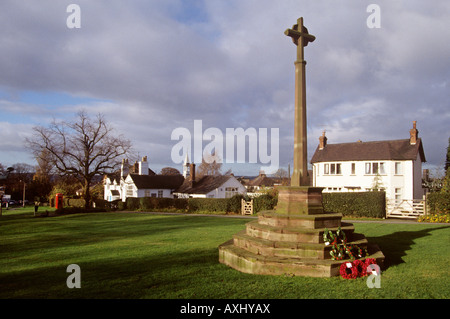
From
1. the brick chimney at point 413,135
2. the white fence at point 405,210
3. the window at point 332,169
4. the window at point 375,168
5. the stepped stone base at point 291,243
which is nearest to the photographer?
the stepped stone base at point 291,243

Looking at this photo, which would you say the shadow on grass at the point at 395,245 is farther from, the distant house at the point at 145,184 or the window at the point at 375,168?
the distant house at the point at 145,184

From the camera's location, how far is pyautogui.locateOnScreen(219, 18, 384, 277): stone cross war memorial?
7508 mm

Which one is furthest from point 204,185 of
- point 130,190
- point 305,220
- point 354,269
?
point 354,269

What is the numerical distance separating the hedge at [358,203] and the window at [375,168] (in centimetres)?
1135

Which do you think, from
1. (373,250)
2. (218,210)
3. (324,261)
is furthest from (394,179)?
(324,261)

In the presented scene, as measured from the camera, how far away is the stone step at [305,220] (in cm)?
849

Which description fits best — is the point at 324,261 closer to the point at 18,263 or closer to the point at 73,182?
the point at 18,263

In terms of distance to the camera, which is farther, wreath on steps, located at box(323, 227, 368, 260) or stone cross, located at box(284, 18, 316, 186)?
stone cross, located at box(284, 18, 316, 186)

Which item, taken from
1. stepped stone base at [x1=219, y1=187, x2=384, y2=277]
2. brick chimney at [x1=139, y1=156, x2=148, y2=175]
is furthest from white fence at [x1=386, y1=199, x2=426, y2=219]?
brick chimney at [x1=139, y1=156, x2=148, y2=175]

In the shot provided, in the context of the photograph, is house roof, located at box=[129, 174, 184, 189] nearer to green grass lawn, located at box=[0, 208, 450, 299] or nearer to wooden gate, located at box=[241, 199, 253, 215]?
wooden gate, located at box=[241, 199, 253, 215]

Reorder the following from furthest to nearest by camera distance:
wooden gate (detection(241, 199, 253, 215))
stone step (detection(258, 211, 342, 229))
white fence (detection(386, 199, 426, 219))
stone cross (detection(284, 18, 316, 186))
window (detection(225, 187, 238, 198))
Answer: window (detection(225, 187, 238, 198)) → wooden gate (detection(241, 199, 253, 215)) → white fence (detection(386, 199, 426, 219)) → stone cross (detection(284, 18, 316, 186)) → stone step (detection(258, 211, 342, 229))

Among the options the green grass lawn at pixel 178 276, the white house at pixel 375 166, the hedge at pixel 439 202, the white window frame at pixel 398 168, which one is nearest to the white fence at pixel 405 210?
the hedge at pixel 439 202

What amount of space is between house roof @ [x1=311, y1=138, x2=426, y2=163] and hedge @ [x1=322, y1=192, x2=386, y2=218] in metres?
12.0

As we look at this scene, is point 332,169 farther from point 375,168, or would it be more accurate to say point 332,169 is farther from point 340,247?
point 340,247
